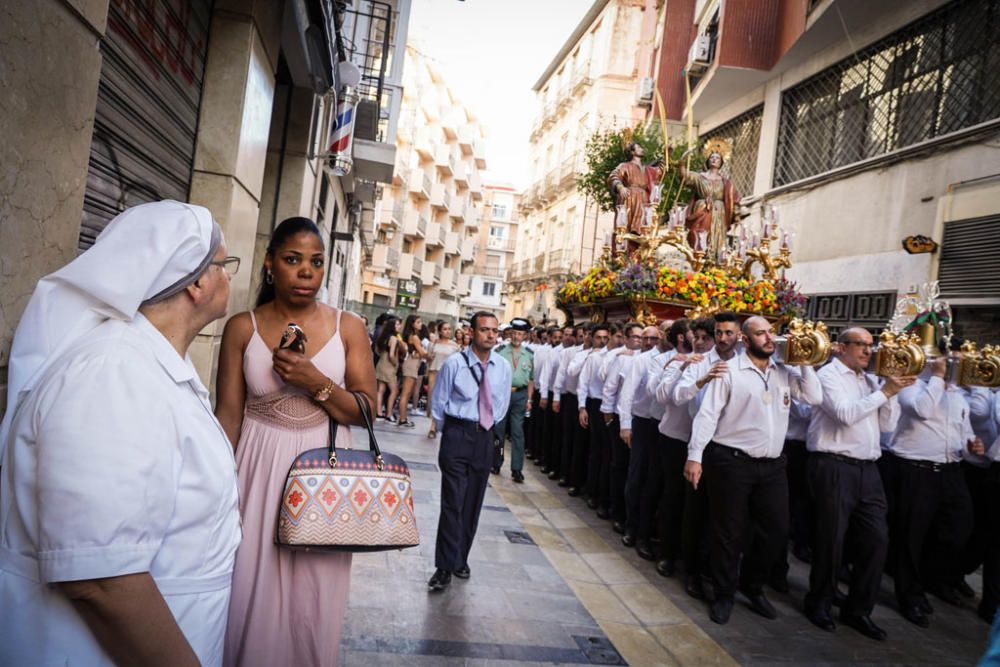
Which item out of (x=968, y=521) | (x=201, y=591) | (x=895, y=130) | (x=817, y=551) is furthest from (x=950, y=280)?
(x=201, y=591)

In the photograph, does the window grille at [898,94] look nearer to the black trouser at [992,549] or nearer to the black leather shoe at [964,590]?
the black trouser at [992,549]

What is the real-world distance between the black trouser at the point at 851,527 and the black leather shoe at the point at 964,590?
1955mm

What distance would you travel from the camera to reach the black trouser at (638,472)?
7164mm

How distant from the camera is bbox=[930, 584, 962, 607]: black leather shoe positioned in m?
6.25

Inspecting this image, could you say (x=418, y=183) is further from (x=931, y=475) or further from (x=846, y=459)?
(x=846, y=459)

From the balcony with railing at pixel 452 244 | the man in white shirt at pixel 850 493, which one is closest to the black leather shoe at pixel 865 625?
the man in white shirt at pixel 850 493

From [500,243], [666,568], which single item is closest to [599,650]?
[666,568]

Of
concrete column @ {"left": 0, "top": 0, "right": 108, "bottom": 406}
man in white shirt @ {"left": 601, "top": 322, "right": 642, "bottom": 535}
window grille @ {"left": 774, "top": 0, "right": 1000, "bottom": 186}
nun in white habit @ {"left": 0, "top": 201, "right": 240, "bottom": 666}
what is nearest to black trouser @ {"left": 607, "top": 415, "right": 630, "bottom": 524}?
man in white shirt @ {"left": 601, "top": 322, "right": 642, "bottom": 535}

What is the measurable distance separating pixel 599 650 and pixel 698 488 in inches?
84.8

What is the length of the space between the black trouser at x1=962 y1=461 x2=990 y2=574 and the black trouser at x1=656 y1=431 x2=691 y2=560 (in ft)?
8.13

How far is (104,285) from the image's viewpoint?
4.80ft

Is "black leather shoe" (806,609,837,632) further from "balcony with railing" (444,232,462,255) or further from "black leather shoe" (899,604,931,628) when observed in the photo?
"balcony with railing" (444,232,462,255)

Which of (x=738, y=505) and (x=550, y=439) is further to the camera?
(x=550, y=439)

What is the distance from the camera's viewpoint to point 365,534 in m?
2.48
